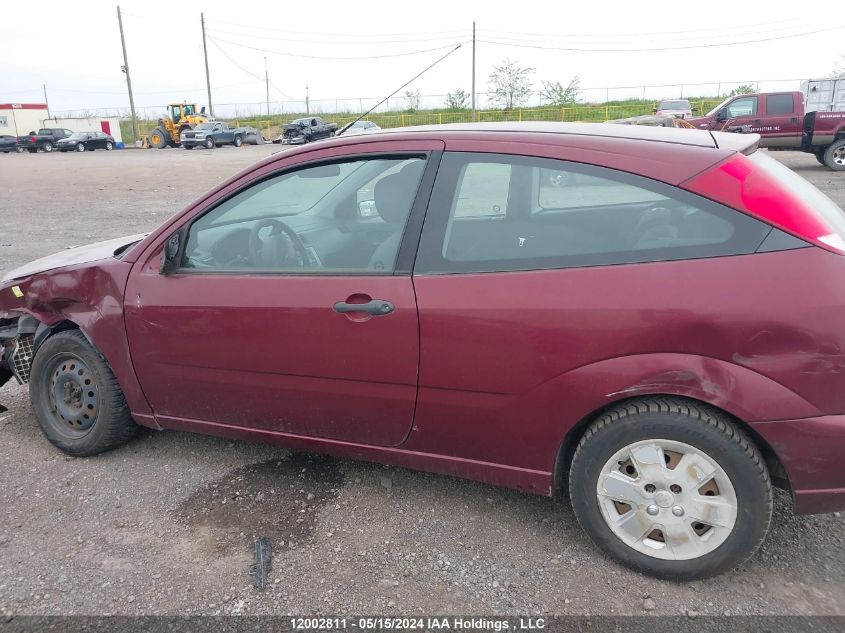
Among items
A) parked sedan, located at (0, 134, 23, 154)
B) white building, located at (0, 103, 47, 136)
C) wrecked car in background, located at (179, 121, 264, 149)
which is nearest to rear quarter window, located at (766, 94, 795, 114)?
wrecked car in background, located at (179, 121, 264, 149)

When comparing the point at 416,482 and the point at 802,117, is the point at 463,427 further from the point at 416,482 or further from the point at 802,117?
the point at 802,117

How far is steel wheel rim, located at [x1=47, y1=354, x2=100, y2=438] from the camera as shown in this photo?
350 centimetres

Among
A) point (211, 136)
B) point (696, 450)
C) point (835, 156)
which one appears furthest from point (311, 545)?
point (211, 136)

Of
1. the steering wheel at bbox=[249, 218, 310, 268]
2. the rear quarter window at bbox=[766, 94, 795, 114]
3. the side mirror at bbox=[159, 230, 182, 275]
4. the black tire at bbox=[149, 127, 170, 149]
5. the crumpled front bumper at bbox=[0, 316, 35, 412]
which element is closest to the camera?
the steering wheel at bbox=[249, 218, 310, 268]

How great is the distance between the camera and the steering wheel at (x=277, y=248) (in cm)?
296

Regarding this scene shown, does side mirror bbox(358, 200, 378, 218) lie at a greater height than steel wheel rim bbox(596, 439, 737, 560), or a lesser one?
greater

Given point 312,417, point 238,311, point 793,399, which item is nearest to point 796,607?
point 793,399

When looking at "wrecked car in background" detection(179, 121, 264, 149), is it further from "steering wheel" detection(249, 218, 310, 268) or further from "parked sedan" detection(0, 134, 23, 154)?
"steering wheel" detection(249, 218, 310, 268)

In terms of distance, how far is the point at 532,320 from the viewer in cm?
241

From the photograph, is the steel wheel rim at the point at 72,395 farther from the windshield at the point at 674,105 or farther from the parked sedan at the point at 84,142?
the parked sedan at the point at 84,142

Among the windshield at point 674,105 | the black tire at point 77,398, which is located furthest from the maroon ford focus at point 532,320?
the windshield at point 674,105

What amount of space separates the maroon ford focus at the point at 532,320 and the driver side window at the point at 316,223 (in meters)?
0.01

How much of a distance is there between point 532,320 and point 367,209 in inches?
42.2

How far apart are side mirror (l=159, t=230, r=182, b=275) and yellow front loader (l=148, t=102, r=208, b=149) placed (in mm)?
44758
